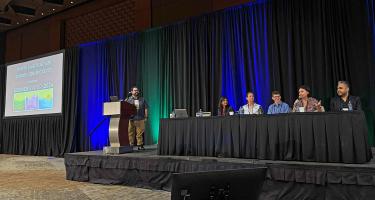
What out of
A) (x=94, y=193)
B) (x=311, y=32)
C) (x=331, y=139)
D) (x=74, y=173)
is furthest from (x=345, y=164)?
(x=74, y=173)

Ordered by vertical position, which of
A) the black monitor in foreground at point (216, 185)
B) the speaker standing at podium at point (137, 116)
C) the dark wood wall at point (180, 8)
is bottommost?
the black monitor in foreground at point (216, 185)

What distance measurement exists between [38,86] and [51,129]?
1156 millimetres

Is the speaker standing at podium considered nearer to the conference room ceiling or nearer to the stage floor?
the stage floor

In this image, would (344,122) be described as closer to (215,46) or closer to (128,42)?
(215,46)

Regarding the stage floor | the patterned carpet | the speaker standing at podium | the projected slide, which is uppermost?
the projected slide

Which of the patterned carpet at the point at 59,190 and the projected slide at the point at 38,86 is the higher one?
the projected slide at the point at 38,86

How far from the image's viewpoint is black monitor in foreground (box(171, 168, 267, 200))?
2.95 ft

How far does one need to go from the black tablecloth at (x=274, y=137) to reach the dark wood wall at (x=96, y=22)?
3.22 meters

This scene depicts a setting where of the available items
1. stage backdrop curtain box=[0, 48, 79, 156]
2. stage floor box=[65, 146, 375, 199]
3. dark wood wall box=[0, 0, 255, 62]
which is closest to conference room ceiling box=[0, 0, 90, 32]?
dark wood wall box=[0, 0, 255, 62]

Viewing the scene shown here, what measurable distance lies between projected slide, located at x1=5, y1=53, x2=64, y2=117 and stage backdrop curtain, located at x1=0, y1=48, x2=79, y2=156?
19cm

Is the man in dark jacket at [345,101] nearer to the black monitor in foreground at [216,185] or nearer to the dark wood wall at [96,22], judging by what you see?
the dark wood wall at [96,22]

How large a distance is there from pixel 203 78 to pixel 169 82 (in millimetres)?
867

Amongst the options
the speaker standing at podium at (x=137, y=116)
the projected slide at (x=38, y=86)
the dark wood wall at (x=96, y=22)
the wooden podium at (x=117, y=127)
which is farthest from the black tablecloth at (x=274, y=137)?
the projected slide at (x=38, y=86)

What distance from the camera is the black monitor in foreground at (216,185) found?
898 millimetres
